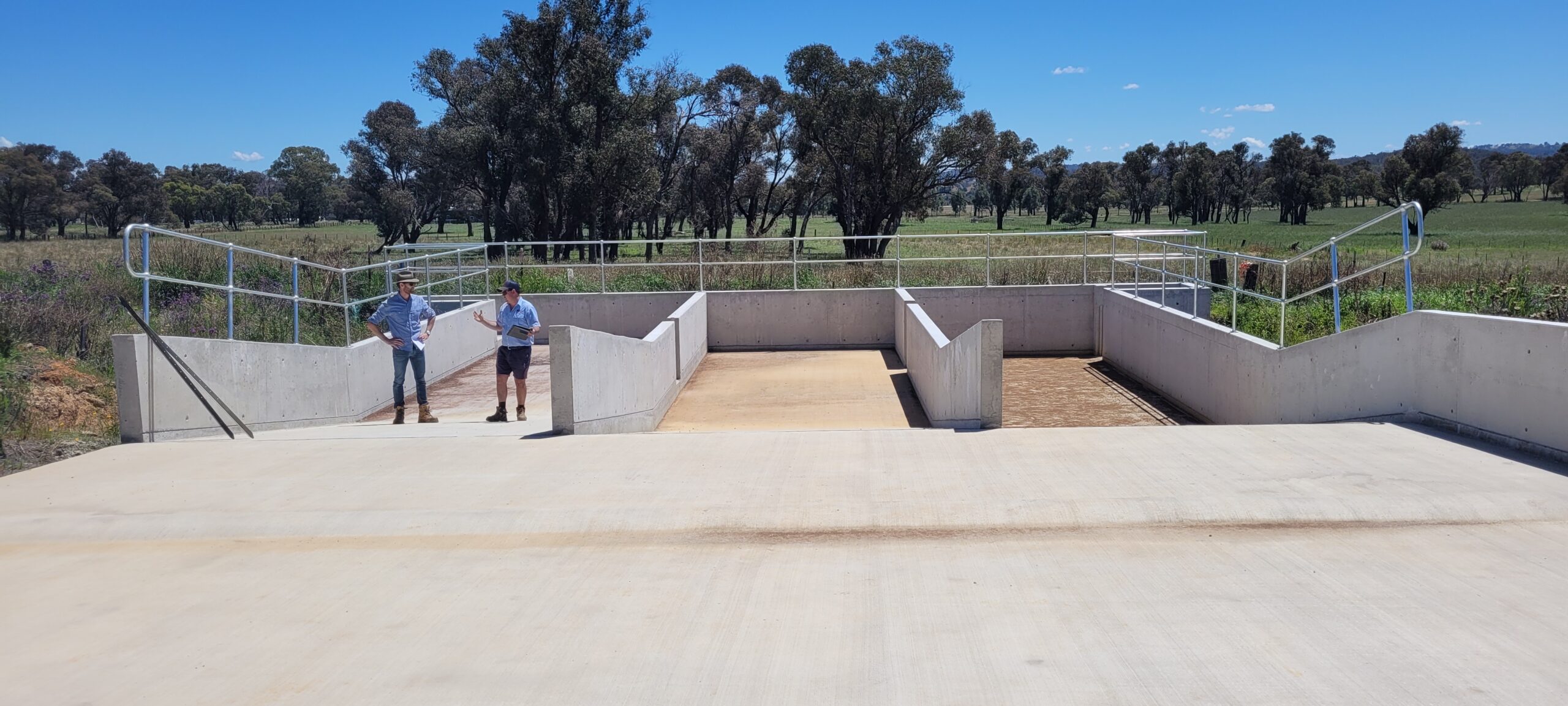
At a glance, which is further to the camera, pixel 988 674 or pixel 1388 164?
pixel 1388 164

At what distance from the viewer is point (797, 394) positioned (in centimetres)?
1549

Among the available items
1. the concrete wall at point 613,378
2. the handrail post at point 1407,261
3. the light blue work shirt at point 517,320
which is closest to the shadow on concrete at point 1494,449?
the handrail post at point 1407,261

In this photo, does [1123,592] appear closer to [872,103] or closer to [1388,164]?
[872,103]

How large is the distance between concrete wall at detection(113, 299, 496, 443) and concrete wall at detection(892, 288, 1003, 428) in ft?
20.9

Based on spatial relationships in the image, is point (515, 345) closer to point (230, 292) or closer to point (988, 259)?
point (230, 292)

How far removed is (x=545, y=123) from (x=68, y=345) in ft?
89.9

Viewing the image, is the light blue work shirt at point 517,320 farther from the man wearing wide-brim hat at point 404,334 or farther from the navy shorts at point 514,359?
the man wearing wide-brim hat at point 404,334

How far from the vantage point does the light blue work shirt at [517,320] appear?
11.5 meters

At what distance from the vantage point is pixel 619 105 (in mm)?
40344

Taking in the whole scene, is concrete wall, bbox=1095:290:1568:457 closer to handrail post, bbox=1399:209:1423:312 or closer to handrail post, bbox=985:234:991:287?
handrail post, bbox=1399:209:1423:312

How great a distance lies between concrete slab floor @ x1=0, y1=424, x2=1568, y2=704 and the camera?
4289 mm

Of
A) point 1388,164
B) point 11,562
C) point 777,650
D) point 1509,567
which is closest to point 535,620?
point 777,650

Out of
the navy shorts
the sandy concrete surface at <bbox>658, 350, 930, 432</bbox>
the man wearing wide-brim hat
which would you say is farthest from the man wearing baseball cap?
the sandy concrete surface at <bbox>658, 350, 930, 432</bbox>

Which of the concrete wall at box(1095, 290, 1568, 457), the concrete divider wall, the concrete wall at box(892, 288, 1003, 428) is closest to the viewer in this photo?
the concrete wall at box(1095, 290, 1568, 457)
